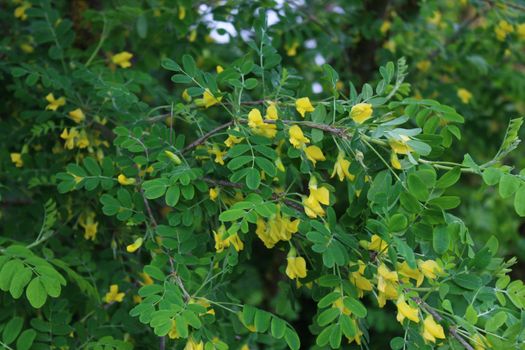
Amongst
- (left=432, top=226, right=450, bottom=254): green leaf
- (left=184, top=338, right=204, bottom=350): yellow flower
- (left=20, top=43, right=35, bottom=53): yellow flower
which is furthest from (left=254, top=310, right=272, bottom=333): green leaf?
(left=20, top=43, right=35, bottom=53): yellow flower

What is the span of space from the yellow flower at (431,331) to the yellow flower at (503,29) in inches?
48.9

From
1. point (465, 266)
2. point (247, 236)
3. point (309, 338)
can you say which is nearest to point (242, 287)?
point (309, 338)

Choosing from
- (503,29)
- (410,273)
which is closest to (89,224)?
(410,273)

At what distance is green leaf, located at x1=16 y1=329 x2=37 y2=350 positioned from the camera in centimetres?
134

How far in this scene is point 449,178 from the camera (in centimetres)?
110

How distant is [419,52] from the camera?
2.29 m

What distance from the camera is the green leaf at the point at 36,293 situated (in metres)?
1.25

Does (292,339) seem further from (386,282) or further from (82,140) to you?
(82,140)

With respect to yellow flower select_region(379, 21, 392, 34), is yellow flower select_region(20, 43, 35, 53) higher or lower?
lower

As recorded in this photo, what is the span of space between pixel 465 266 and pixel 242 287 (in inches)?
67.5

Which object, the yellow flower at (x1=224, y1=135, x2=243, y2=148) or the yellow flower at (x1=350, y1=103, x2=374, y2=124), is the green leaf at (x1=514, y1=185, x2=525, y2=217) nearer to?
Result: the yellow flower at (x1=350, y1=103, x2=374, y2=124)

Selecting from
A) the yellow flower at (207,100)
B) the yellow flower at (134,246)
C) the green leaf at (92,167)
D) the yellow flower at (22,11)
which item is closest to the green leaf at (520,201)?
the yellow flower at (207,100)

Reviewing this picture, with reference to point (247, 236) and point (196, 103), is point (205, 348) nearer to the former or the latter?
point (247, 236)

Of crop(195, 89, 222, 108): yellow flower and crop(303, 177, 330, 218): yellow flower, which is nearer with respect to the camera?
crop(303, 177, 330, 218): yellow flower
